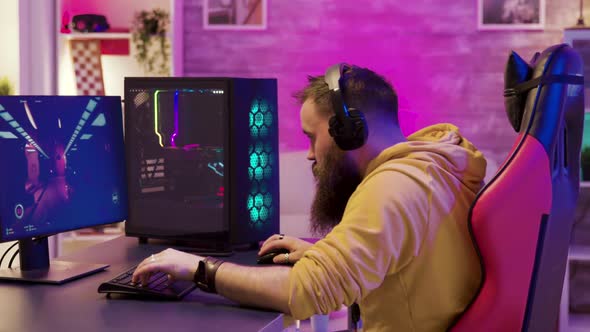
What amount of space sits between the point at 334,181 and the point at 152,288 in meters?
0.50

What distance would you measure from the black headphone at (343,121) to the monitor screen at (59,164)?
70 centimetres

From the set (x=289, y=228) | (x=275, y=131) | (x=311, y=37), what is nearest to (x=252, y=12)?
(x=311, y=37)

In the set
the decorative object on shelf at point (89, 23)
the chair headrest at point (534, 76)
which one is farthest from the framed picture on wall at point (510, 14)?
the chair headrest at point (534, 76)

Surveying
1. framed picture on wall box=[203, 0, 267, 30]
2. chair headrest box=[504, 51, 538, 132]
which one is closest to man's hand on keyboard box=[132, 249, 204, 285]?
chair headrest box=[504, 51, 538, 132]

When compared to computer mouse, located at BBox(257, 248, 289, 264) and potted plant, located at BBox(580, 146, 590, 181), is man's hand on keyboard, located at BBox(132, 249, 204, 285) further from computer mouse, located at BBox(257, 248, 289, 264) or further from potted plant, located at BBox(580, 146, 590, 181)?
potted plant, located at BBox(580, 146, 590, 181)

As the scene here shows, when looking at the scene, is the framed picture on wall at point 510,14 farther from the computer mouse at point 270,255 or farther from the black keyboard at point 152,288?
the black keyboard at point 152,288

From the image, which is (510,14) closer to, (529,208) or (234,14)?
(234,14)

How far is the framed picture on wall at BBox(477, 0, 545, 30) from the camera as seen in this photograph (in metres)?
4.07

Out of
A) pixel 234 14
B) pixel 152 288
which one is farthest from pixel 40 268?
pixel 234 14

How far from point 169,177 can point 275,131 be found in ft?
1.22

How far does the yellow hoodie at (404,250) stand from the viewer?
1473 mm

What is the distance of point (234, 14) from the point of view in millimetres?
4293

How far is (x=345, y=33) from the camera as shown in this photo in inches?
165

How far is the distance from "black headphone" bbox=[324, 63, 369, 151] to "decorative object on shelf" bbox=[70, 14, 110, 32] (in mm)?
3500
